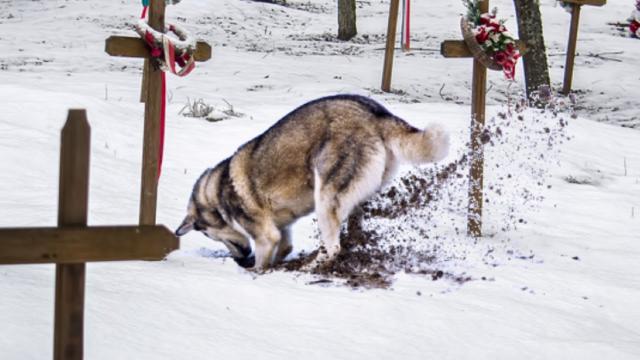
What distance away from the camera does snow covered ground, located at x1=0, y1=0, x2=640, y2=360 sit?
4848 millimetres

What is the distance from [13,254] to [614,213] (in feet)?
22.6

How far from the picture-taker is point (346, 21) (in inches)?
774

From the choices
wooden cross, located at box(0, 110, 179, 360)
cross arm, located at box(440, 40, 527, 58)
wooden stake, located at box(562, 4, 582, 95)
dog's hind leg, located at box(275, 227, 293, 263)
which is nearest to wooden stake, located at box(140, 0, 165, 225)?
dog's hind leg, located at box(275, 227, 293, 263)

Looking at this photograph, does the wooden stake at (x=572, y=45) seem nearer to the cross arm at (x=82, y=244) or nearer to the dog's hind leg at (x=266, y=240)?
the dog's hind leg at (x=266, y=240)

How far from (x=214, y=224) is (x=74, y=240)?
140 inches

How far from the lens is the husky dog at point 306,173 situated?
19.6ft

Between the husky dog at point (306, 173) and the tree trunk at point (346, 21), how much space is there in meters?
13.2

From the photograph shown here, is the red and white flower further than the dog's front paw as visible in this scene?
Yes

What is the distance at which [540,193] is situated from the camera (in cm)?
930

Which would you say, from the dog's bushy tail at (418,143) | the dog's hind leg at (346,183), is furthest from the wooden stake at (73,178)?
the dog's bushy tail at (418,143)

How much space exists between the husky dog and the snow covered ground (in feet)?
0.95

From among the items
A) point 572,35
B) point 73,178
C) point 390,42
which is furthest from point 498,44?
point 572,35

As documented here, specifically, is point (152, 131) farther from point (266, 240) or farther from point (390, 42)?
point (390, 42)

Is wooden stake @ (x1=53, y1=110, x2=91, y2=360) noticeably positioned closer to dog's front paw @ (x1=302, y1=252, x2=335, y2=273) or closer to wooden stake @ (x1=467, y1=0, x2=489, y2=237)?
dog's front paw @ (x1=302, y1=252, x2=335, y2=273)
